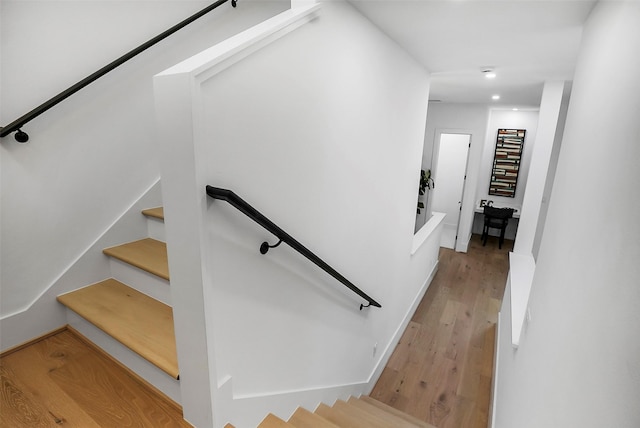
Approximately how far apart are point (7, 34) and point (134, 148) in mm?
773

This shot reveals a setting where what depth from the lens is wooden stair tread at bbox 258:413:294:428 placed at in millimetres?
1603

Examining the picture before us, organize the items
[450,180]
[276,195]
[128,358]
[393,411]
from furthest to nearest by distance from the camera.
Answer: [450,180] < [393,411] < [128,358] < [276,195]

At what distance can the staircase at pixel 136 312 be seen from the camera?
4.93 feet

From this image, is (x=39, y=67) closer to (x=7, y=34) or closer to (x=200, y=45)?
(x=7, y=34)

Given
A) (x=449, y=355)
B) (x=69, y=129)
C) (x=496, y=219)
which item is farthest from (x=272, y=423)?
(x=496, y=219)

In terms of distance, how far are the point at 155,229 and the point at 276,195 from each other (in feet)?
3.95

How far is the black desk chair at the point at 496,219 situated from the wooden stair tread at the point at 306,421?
5.91 meters

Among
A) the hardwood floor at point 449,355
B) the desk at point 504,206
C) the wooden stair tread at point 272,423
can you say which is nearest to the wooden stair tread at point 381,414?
the hardwood floor at point 449,355

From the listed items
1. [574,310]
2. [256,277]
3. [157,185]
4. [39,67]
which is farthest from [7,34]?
[574,310]

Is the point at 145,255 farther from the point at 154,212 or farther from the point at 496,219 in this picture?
the point at 496,219

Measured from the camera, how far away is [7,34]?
152cm

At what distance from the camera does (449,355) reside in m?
3.81

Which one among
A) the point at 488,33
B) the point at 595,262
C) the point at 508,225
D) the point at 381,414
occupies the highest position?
the point at 488,33

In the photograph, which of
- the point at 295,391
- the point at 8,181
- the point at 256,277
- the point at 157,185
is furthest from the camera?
the point at 157,185
